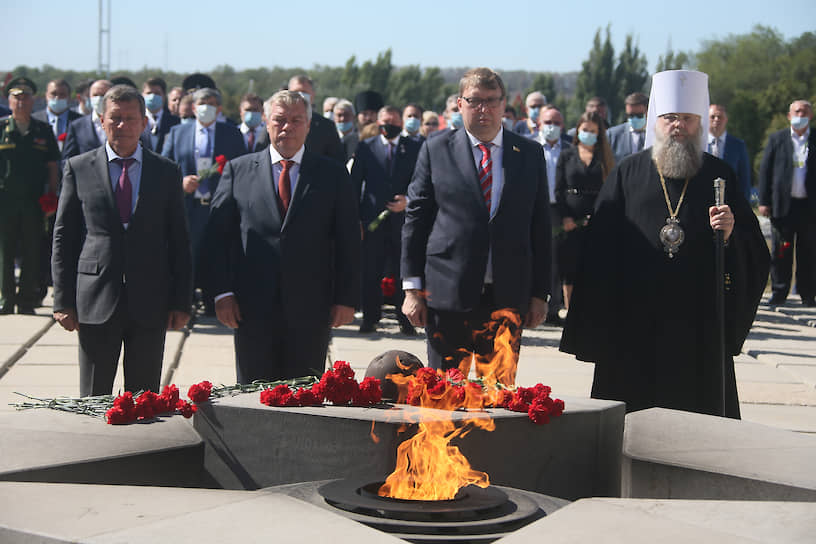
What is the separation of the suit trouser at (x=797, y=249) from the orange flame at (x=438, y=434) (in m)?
10.2

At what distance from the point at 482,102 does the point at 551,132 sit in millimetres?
6555

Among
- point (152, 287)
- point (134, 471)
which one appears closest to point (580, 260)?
point (152, 287)

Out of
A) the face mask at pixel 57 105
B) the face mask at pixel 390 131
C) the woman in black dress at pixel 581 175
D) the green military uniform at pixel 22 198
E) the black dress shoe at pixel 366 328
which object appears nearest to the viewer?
the woman in black dress at pixel 581 175

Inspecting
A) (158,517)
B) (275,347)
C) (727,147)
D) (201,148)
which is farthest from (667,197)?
(727,147)

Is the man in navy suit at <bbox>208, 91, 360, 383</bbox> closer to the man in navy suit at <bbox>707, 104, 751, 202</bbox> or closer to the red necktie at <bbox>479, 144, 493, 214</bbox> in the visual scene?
the red necktie at <bbox>479, 144, 493, 214</bbox>

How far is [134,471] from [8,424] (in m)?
0.59

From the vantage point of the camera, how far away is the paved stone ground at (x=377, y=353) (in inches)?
305

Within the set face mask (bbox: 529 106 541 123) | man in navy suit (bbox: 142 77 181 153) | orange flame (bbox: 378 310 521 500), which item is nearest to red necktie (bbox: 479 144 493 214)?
orange flame (bbox: 378 310 521 500)

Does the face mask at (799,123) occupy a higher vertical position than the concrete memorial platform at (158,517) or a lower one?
higher

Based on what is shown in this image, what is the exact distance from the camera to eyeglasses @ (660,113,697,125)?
5715 millimetres

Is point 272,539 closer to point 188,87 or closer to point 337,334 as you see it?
point 337,334

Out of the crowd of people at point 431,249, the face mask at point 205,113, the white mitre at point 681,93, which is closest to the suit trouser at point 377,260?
the face mask at point 205,113

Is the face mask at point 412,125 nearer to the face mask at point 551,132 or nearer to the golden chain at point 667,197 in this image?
the face mask at point 551,132

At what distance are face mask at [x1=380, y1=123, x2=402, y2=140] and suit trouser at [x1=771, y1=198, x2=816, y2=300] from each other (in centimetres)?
541
